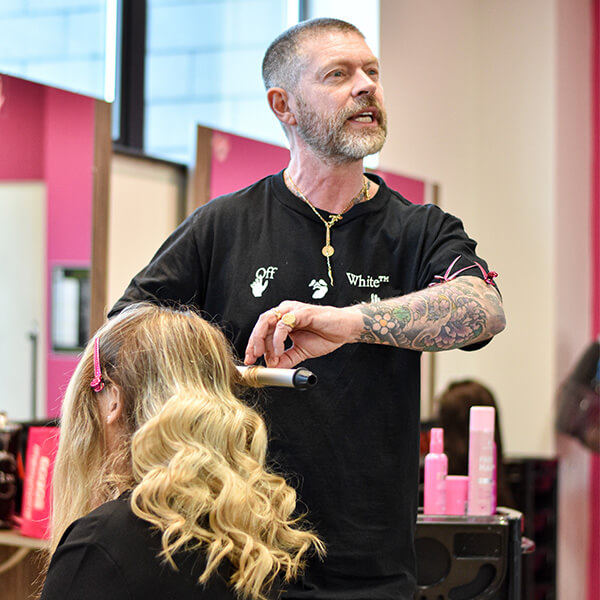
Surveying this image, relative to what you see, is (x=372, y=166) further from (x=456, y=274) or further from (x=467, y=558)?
(x=456, y=274)

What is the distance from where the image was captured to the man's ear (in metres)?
1.60

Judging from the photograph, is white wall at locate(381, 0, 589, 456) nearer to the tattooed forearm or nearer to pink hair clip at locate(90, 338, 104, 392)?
the tattooed forearm

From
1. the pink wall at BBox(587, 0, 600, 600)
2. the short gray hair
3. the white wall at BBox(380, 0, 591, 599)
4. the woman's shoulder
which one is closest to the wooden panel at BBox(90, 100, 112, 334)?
the short gray hair

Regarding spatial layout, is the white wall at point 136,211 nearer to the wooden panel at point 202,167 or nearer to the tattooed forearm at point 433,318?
the wooden panel at point 202,167

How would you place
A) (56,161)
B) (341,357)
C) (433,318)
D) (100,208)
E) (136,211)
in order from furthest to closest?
(136,211), (100,208), (56,161), (341,357), (433,318)

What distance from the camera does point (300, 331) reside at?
132 centimetres

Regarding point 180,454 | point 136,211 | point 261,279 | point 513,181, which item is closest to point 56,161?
point 136,211

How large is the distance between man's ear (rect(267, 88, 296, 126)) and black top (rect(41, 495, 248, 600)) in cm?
79

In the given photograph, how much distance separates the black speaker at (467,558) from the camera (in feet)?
5.96

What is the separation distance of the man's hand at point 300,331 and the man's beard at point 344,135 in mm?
308

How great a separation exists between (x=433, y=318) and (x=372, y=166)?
237 centimetres

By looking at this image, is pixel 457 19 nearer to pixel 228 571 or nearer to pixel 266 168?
pixel 266 168

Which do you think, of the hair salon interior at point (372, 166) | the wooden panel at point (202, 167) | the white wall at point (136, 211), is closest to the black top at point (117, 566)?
the hair salon interior at point (372, 166)

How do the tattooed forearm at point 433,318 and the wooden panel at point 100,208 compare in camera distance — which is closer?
the tattooed forearm at point 433,318
